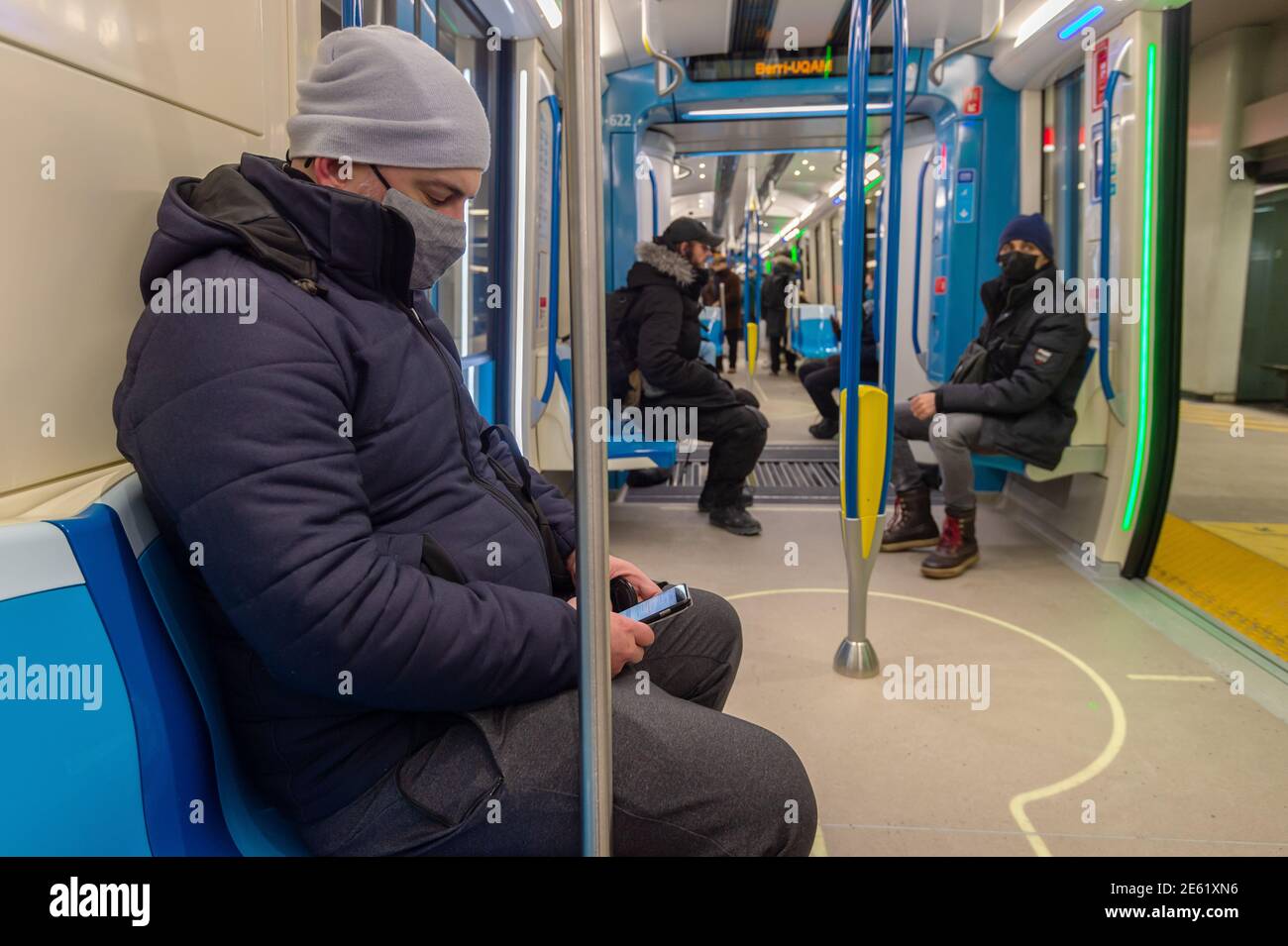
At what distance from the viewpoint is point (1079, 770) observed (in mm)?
2443

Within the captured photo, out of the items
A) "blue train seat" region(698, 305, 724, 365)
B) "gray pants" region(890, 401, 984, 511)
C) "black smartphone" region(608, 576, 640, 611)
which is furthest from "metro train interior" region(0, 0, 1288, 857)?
"blue train seat" region(698, 305, 724, 365)

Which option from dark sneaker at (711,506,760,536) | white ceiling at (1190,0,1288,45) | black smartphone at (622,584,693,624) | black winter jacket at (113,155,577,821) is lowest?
dark sneaker at (711,506,760,536)

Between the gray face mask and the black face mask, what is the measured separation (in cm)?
345

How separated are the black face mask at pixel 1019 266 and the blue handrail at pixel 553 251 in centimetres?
210

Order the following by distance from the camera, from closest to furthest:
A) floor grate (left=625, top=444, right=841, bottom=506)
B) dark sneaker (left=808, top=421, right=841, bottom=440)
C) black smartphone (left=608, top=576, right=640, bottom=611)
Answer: black smartphone (left=608, top=576, right=640, bottom=611)
floor grate (left=625, top=444, right=841, bottom=506)
dark sneaker (left=808, top=421, right=841, bottom=440)

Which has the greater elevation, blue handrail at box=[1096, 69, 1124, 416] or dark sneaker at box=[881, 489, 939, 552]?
blue handrail at box=[1096, 69, 1124, 416]

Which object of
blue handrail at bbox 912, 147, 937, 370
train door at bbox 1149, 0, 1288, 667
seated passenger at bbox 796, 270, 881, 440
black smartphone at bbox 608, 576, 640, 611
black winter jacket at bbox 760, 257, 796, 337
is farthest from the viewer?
black winter jacket at bbox 760, 257, 796, 337

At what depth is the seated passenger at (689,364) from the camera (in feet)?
16.0

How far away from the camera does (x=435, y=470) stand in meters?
1.29

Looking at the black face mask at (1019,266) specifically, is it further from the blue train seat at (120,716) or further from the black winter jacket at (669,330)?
the blue train seat at (120,716)

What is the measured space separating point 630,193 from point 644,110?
1.72ft

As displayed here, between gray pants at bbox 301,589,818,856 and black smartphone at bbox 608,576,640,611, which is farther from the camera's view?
black smartphone at bbox 608,576,640,611

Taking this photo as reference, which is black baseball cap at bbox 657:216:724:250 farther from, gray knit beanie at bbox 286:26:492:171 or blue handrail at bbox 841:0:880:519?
gray knit beanie at bbox 286:26:492:171

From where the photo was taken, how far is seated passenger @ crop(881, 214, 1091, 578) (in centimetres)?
409
